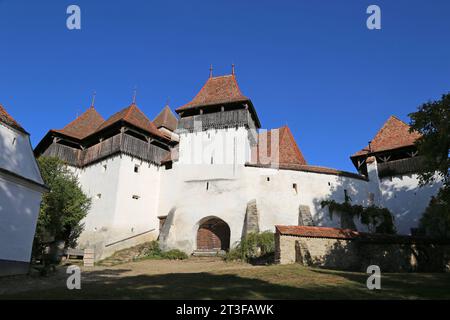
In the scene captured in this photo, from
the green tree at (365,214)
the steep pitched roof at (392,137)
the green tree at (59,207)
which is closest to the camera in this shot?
the green tree at (59,207)

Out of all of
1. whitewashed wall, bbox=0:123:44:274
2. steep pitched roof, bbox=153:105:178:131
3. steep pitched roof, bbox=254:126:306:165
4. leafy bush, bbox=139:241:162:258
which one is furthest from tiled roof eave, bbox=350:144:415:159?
whitewashed wall, bbox=0:123:44:274

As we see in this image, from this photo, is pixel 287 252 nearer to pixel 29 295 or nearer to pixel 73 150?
pixel 29 295

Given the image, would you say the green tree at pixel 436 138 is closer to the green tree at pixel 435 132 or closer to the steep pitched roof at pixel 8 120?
the green tree at pixel 435 132

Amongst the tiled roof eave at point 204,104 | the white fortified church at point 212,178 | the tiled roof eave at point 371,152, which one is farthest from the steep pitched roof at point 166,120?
the tiled roof eave at point 371,152

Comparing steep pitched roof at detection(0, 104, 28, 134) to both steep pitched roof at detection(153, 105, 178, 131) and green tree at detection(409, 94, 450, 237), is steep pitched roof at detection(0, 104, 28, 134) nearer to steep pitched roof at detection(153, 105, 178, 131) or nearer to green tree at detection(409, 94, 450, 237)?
green tree at detection(409, 94, 450, 237)

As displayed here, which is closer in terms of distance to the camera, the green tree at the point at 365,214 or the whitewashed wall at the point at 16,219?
the whitewashed wall at the point at 16,219

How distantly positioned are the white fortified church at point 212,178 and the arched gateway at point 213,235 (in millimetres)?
64

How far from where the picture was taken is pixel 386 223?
22594 millimetres

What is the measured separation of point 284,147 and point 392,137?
309 inches

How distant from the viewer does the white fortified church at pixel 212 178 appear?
74.8 ft

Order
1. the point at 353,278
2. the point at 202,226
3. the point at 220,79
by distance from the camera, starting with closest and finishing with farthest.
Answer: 1. the point at 353,278
2. the point at 202,226
3. the point at 220,79

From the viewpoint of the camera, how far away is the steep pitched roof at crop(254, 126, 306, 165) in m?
Answer: 26.3

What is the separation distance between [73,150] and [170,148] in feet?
23.0

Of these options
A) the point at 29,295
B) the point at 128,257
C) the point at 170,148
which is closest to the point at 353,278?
the point at 29,295
